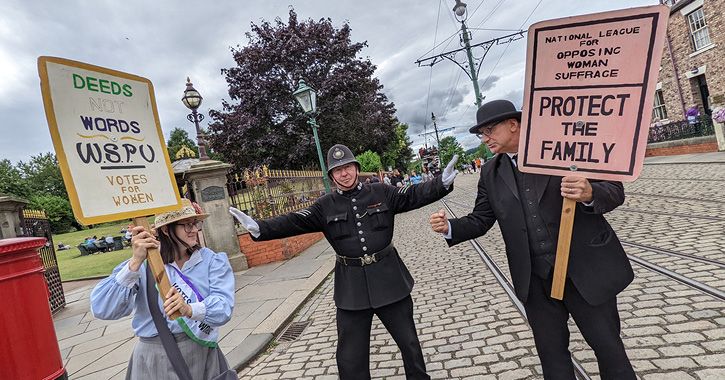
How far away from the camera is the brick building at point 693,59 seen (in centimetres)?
1662

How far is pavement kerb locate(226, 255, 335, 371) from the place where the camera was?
4.09 meters

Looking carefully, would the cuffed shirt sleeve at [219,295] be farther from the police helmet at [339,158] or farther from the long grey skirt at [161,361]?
the police helmet at [339,158]

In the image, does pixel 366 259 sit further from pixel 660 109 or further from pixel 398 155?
pixel 398 155

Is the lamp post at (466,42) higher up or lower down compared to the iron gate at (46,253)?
higher up

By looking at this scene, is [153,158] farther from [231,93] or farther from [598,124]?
[231,93]

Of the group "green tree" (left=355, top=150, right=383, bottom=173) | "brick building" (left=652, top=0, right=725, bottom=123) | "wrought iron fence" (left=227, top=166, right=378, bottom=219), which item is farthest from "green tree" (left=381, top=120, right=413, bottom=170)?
"wrought iron fence" (left=227, top=166, right=378, bottom=219)

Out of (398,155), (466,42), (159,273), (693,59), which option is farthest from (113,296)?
(398,155)

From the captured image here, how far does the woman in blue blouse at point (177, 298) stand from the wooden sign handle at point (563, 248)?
1892 mm

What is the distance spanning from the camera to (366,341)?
272cm

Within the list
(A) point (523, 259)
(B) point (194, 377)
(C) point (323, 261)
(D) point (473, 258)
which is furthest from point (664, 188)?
(B) point (194, 377)

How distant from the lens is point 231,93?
67.5 ft

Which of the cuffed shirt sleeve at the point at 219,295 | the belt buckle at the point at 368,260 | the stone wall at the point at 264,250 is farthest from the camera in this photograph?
the stone wall at the point at 264,250

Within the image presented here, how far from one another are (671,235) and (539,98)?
5.24 meters

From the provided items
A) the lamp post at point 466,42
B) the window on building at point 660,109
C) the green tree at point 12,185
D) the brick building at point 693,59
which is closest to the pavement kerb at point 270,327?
the lamp post at point 466,42
